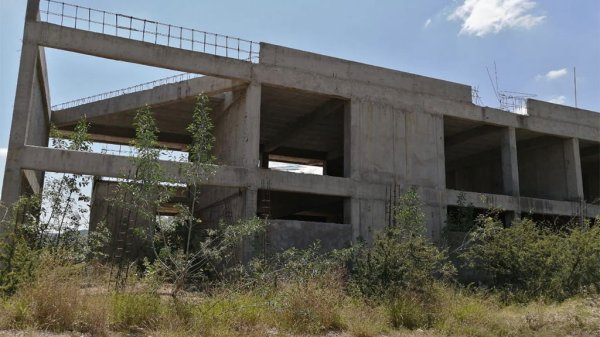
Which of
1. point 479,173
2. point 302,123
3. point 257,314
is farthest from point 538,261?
point 479,173

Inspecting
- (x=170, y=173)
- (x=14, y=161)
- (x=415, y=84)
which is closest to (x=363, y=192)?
(x=415, y=84)

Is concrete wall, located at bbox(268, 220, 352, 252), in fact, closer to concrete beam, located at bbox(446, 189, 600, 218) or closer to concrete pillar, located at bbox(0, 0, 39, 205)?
concrete beam, located at bbox(446, 189, 600, 218)

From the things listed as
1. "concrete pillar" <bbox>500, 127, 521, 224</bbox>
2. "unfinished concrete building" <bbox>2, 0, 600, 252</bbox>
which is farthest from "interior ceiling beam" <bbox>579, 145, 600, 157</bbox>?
"concrete pillar" <bbox>500, 127, 521, 224</bbox>

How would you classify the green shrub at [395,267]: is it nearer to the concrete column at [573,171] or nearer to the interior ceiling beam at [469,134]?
the interior ceiling beam at [469,134]

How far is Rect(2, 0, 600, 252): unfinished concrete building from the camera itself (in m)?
16.4

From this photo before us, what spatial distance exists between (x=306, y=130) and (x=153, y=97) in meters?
7.68

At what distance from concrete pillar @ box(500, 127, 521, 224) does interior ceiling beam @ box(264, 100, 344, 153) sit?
334 inches

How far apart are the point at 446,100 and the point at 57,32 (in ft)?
49.7

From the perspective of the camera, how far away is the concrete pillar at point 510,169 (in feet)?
74.5

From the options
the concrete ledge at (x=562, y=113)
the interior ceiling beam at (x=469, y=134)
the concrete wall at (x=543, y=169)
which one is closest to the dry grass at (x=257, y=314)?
the interior ceiling beam at (x=469, y=134)

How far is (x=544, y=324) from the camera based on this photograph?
10.6 m

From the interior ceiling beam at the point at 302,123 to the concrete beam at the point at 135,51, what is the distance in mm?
4195

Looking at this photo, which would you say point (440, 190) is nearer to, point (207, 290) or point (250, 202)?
point (250, 202)

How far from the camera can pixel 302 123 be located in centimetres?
2378
